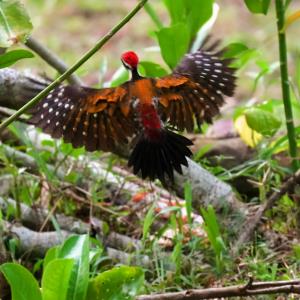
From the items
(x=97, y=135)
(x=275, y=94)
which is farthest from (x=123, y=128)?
(x=275, y=94)

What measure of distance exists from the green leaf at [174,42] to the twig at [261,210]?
50 centimetres

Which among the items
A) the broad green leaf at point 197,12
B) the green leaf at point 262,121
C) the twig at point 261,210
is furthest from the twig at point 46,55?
the twig at point 261,210

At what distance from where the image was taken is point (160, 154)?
2189mm

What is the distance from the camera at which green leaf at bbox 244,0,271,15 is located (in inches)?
89.7

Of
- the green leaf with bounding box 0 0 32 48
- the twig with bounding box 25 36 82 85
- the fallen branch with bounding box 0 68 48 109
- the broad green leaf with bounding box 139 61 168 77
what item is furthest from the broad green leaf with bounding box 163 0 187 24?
the green leaf with bounding box 0 0 32 48

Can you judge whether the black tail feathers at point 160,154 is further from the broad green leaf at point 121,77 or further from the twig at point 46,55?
the broad green leaf at point 121,77

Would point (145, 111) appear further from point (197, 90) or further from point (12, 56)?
point (12, 56)

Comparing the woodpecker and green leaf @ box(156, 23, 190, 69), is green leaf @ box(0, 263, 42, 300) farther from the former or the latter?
green leaf @ box(156, 23, 190, 69)

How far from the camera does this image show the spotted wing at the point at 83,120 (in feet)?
7.18

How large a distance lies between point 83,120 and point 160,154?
0.24 meters

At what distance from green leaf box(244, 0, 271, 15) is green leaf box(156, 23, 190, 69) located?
0.20 m

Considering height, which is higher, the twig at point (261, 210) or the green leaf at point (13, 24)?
the green leaf at point (13, 24)

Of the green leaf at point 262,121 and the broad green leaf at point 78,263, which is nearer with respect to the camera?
the broad green leaf at point 78,263

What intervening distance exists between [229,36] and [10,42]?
4.62 metres
